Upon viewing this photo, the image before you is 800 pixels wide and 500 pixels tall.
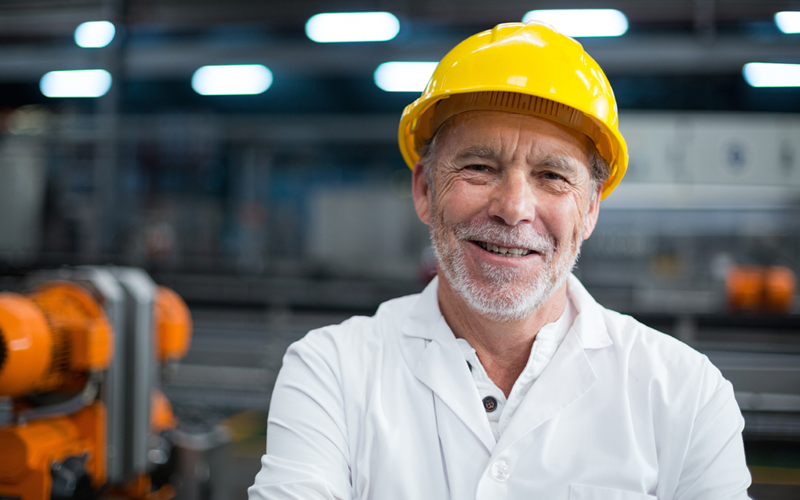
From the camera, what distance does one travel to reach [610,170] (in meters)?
1.40

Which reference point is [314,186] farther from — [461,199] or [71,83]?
[461,199]

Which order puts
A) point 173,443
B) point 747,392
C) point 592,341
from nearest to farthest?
1. point 592,341
2. point 173,443
3. point 747,392

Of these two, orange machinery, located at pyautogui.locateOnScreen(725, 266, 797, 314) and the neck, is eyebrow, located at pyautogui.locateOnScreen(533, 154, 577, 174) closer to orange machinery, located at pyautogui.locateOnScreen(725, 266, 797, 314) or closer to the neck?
the neck

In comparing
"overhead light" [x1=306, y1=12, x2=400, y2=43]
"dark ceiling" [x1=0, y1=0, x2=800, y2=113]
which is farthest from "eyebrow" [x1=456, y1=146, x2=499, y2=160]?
"overhead light" [x1=306, y1=12, x2=400, y2=43]

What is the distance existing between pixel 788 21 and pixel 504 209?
26.2ft

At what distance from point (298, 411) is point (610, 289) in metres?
7.02

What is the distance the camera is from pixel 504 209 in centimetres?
114

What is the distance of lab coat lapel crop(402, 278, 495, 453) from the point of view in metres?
1.14

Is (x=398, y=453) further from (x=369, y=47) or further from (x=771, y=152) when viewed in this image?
(x=771, y=152)

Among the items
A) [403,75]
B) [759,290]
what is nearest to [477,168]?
[759,290]

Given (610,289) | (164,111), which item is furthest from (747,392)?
(164,111)

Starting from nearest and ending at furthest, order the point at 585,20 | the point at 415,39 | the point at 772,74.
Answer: the point at 585,20 < the point at 415,39 < the point at 772,74

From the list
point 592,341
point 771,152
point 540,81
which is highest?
point 771,152

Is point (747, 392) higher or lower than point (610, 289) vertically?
lower
